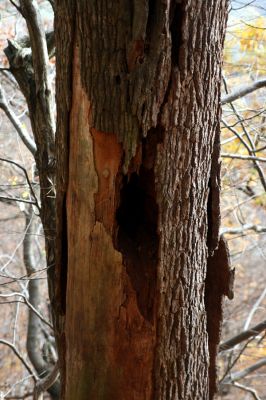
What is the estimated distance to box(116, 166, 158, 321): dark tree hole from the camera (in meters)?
1.56

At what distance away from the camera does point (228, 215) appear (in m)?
5.59

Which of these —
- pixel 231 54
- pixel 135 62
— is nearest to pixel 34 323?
pixel 231 54

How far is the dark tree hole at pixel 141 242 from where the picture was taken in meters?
1.56

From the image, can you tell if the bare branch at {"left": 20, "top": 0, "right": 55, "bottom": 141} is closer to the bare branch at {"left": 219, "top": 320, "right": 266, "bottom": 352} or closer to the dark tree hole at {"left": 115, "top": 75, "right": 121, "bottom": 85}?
the dark tree hole at {"left": 115, "top": 75, "right": 121, "bottom": 85}

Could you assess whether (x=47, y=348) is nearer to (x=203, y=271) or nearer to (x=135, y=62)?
(x=203, y=271)

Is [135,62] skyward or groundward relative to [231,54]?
groundward

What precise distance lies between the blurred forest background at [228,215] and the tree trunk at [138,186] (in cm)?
159

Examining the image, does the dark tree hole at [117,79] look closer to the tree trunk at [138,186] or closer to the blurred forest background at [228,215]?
the tree trunk at [138,186]

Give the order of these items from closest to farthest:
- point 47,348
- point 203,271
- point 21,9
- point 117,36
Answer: point 117,36 → point 203,271 → point 21,9 → point 47,348

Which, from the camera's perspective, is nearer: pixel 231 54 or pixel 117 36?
pixel 117 36

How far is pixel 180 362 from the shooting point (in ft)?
5.35

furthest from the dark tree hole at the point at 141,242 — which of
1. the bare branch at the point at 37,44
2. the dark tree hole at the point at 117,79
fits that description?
the bare branch at the point at 37,44

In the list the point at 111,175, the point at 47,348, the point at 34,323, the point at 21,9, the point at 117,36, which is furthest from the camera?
the point at 34,323

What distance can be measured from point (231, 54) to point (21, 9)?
10.4 ft
